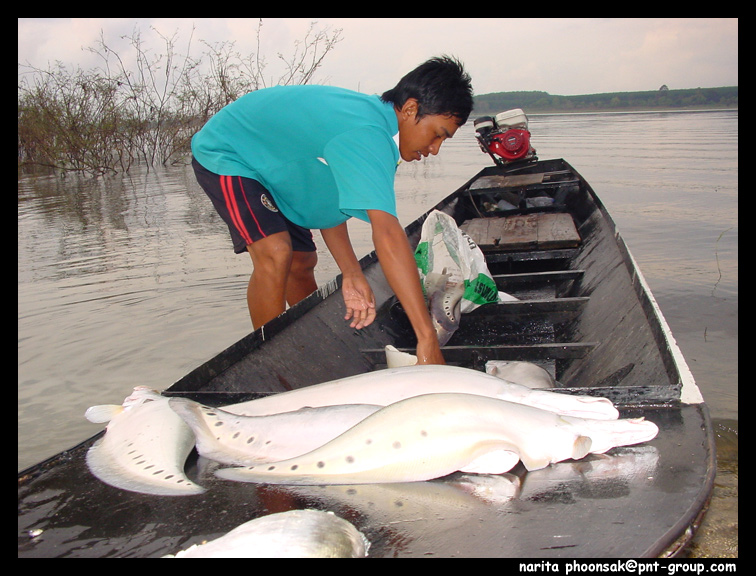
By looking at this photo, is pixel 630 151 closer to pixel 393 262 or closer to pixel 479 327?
pixel 479 327

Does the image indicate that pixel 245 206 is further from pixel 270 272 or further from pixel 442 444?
pixel 442 444

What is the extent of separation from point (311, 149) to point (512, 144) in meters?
7.05

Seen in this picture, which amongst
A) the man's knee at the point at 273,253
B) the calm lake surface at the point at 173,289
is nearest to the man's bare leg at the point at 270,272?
the man's knee at the point at 273,253

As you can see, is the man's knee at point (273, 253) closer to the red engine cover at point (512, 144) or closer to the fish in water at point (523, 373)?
the fish in water at point (523, 373)

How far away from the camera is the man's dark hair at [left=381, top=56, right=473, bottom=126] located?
2674 millimetres

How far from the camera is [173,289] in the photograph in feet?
20.7

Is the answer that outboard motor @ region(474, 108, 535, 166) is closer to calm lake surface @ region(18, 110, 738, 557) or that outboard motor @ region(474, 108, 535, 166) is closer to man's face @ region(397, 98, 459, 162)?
calm lake surface @ region(18, 110, 738, 557)

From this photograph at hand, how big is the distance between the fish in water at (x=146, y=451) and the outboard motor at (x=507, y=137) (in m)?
8.27

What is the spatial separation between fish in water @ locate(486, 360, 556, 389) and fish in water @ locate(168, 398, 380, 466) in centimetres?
111

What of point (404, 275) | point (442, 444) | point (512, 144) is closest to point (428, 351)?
point (404, 275)

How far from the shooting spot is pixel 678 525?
137 cm

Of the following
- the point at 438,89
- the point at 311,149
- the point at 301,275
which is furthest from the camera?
the point at 301,275

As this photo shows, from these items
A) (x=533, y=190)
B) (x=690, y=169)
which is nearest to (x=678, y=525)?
(x=533, y=190)
